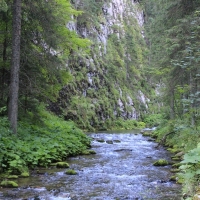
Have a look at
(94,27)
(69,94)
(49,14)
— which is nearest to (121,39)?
(94,27)

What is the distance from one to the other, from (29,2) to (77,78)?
20.2 metres

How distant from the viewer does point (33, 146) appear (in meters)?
10.2

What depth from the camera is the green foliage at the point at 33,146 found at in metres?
8.58

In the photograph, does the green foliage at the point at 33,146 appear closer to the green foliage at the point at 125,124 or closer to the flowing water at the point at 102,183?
the flowing water at the point at 102,183

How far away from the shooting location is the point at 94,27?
4278 cm

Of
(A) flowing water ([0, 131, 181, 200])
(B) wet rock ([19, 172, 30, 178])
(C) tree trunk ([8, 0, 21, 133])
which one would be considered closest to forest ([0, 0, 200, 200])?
(C) tree trunk ([8, 0, 21, 133])

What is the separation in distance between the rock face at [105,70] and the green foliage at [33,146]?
28.5 feet

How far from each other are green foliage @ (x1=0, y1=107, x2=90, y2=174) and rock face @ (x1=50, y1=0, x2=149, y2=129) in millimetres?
8673

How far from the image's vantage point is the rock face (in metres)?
29.9

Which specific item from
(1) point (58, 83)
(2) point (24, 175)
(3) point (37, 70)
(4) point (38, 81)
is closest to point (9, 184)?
(2) point (24, 175)

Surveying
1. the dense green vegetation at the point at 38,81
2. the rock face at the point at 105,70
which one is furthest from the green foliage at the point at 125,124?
the dense green vegetation at the point at 38,81

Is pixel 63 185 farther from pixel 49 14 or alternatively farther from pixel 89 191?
pixel 49 14

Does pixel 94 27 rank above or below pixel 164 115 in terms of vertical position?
above

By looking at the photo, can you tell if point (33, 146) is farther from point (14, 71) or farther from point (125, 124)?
point (125, 124)
